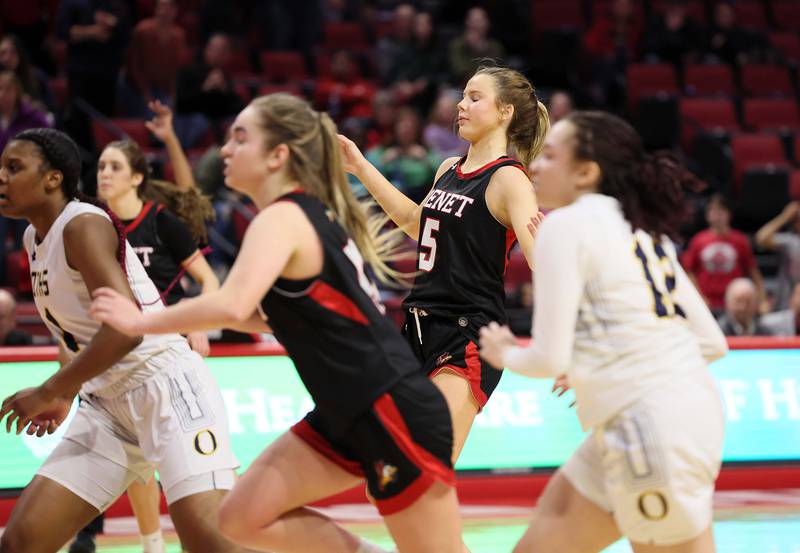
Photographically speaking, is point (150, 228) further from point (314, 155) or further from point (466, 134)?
point (314, 155)

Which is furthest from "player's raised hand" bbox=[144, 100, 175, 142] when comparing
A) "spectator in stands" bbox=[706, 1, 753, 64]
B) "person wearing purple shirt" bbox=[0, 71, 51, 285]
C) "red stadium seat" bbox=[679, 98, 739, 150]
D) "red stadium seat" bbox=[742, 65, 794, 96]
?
"spectator in stands" bbox=[706, 1, 753, 64]

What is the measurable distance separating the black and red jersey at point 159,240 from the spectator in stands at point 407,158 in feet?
14.7

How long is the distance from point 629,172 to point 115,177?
3.41 m

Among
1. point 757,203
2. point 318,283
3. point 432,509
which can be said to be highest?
point 318,283

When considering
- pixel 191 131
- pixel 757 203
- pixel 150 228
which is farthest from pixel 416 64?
pixel 150 228

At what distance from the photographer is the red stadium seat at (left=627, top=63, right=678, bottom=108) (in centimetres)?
1355

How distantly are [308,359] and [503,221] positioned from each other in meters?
1.71

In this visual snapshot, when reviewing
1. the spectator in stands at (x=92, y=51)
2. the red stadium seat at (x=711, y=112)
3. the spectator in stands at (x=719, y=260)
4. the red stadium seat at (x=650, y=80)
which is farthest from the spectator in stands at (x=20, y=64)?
the red stadium seat at (x=711, y=112)

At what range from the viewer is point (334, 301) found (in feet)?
11.2

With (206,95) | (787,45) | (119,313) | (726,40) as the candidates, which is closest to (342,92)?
(206,95)

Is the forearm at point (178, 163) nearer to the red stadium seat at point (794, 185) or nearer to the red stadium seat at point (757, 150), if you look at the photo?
the red stadium seat at point (794, 185)

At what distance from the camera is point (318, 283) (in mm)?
3396

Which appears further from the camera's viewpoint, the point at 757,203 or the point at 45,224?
the point at 757,203

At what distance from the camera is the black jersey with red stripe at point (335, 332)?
3402mm
